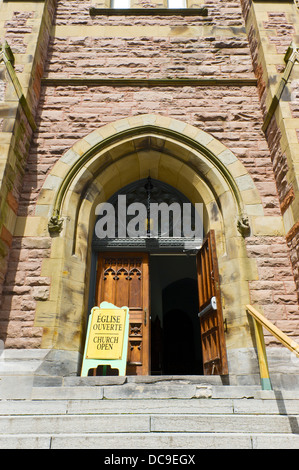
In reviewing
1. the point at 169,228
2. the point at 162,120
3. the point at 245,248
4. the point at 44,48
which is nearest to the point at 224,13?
the point at 162,120

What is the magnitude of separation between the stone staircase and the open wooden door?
3.26 ft

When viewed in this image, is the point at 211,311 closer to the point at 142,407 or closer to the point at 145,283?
the point at 145,283

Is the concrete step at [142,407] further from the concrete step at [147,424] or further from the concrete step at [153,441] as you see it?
the concrete step at [153,441]

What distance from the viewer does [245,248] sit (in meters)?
5.12

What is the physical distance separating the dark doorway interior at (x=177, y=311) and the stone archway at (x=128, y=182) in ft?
13.2

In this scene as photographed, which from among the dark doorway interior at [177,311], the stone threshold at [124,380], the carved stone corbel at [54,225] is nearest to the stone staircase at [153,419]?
the stone threshold at [124,380]

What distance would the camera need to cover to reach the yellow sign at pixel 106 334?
15.1ft

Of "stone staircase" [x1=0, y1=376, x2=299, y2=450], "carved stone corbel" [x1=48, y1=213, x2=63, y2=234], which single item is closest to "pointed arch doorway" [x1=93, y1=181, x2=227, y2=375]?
"carved stone corbel" [x1=48, y1=213, x2=63, y2=234]

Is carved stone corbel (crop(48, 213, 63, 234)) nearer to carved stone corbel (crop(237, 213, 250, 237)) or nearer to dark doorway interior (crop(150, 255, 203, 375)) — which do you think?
carved stone corbel (crop(237, 213, 250, 237))

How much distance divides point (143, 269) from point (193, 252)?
0.95 metres

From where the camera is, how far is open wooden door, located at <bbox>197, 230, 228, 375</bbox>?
465cm

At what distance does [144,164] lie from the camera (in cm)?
643

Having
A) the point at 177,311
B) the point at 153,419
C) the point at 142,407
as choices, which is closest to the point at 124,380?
the point at 142,407

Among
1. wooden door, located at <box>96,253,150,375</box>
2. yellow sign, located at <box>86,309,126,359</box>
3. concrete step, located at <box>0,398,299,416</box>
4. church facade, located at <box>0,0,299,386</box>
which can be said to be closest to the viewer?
concrete step, located at <box>0,398,299,416</box>
